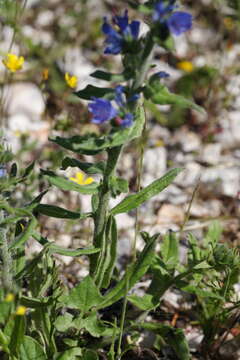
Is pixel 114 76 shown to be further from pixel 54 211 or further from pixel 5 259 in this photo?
pixel 5 259

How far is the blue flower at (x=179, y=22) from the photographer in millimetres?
2162

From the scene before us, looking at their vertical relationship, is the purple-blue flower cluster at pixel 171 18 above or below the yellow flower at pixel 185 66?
above

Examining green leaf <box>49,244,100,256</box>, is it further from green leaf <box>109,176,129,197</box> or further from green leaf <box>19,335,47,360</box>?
green leaf <box>19,335,47,360</box>

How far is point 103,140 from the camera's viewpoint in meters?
2.44

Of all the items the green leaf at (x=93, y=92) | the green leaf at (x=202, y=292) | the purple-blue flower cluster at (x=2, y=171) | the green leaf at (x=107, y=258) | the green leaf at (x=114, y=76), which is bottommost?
the green leaf at (x=202, y=292)

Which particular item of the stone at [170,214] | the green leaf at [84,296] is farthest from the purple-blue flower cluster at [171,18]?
the stone at [170,214]

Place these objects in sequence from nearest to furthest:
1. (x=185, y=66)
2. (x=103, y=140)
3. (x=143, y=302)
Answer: (x=103, y=140)
(x=143, y=302)
(x=185, y=66)

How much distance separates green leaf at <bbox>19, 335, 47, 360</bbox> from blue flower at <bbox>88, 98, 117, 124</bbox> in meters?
1.33

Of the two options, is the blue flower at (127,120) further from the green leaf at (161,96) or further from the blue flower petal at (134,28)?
the blue flower petal at (134,28)

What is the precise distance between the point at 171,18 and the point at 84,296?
1.63 meters

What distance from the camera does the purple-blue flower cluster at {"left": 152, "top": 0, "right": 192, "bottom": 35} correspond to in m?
2.16

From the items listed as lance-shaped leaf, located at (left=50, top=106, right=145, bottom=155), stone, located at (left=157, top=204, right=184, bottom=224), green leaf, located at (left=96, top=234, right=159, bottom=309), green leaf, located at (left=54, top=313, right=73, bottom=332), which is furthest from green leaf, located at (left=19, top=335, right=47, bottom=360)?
stone, located at (left=157, top=204, right=184, bottom=224)

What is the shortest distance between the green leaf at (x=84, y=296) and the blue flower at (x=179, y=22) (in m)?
1.44

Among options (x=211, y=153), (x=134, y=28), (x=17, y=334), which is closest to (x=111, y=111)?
(x=134, y=28)
